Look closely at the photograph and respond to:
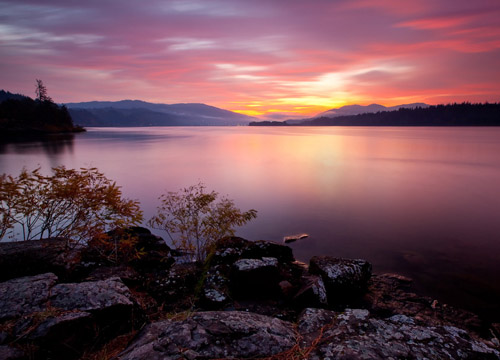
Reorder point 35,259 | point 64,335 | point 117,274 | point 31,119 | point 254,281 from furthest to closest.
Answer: point 31,119, point 254,281, point 117,274, point 35,259, point 64,335

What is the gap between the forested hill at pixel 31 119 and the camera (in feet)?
251

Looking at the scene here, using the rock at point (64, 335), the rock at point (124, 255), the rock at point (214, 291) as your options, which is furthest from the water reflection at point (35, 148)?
the rock at point (64, 335)

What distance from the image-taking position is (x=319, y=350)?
3.27m

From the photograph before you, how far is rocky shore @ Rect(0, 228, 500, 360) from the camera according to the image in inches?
131

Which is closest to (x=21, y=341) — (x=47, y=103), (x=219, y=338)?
(x=219, y=338)

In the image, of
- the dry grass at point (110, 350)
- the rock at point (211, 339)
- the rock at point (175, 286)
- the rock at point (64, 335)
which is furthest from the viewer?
the rock at point (175, 286)

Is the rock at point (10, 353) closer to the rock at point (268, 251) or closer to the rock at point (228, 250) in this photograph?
the rock at point (228, 250)

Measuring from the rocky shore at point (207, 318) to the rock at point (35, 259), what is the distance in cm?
2

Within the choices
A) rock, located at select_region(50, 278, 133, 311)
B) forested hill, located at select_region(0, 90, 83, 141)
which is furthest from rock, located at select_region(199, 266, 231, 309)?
forested hill, located at select_region(0, 90, 83, 141)

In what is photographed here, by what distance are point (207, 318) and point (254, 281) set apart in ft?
12.6

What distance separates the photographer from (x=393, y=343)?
3.42m

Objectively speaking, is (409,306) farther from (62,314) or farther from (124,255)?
(124,255)

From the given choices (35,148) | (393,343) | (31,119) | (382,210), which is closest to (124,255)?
(393,343)

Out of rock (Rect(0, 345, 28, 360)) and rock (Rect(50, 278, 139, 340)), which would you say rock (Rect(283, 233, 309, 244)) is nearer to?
rock (Rect(50, 278, 139, 340))
